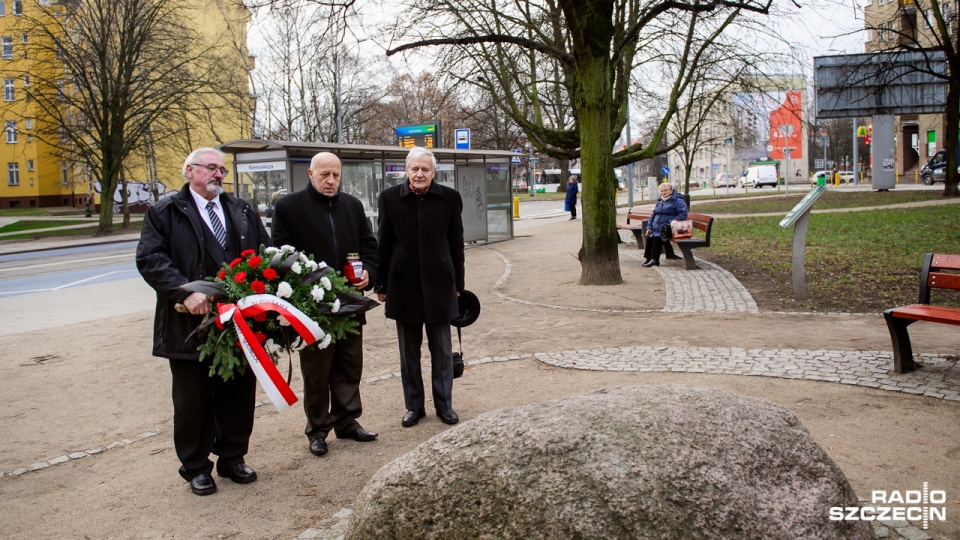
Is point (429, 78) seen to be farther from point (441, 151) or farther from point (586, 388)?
point (586, 388)

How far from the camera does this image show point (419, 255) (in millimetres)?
5758

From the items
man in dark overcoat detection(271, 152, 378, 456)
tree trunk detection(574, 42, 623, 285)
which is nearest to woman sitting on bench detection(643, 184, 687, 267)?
tree trunk detection(574, 42, 623, 285)

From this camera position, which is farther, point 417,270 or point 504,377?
point 504,377

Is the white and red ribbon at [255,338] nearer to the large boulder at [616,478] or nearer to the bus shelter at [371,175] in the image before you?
the large boulder at [616,478]

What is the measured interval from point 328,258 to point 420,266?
2.10 ft

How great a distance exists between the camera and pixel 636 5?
1684 cm

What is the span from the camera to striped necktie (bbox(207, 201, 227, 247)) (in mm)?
4844

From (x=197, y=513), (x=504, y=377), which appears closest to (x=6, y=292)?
(x=504, y=377)

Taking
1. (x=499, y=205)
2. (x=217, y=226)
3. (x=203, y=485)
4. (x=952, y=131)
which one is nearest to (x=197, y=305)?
(x=217, y=226)

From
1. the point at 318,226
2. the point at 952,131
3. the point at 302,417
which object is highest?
the point at 952,131

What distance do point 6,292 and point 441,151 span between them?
32.5ft

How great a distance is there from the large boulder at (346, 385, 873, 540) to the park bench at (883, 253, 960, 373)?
3776 millimetres

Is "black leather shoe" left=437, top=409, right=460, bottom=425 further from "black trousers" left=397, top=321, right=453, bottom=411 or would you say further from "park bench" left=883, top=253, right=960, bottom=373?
"park bench" left=883, top=253, right=960, bottom=373

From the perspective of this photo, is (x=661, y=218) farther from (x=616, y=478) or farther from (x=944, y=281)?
(x=616, y=478)
